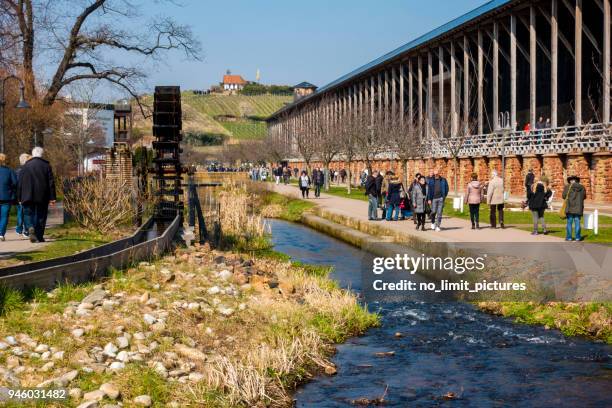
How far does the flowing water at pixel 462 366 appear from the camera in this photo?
9.42 metres

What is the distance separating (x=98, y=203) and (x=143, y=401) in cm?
1084

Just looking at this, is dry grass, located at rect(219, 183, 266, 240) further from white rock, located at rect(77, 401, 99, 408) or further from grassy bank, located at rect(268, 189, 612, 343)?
white rock, located at rect(77, 401, 99, 408)

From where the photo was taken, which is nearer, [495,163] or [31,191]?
[31,191]

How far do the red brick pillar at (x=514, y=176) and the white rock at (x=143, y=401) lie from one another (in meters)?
32.4

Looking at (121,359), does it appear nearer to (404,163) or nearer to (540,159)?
(540,159)

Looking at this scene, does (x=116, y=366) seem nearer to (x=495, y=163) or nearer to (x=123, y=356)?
(x=123, y=356)

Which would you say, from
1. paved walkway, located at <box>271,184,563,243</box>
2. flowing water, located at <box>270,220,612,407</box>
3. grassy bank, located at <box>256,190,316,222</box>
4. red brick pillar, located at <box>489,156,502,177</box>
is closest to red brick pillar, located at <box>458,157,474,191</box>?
red brick pillar, located at <box>489,156,502,177</box>

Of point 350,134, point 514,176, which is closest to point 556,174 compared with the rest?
point 514,176

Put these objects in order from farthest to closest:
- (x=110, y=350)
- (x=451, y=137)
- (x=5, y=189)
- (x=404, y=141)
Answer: (x=451, y=137)
(x=404, y=141)
(x=5, y=189)
(x=110, y=350)

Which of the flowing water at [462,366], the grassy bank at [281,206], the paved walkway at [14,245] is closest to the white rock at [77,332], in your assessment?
the flowing water at [462,366]

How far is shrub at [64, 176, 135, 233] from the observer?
1816 cm

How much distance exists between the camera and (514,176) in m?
38.9

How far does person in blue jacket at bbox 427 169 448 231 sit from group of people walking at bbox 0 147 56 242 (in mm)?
10884

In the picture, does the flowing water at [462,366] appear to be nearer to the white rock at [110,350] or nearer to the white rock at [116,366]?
the white rock at [116,366]
